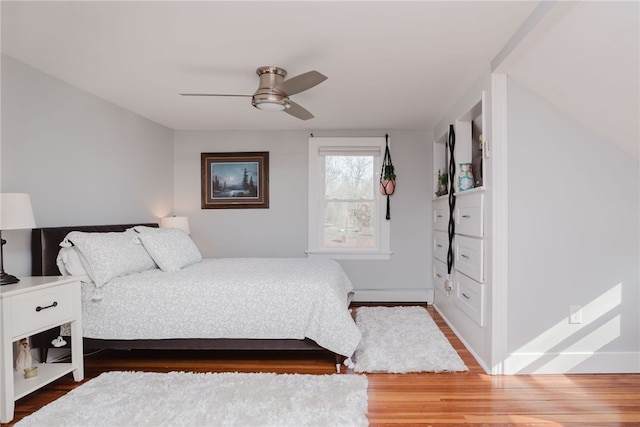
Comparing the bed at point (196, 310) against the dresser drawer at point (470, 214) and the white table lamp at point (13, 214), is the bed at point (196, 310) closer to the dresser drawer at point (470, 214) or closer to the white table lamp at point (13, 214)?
the white table lamp at point (13, 214)

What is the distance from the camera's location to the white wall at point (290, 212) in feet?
15.7

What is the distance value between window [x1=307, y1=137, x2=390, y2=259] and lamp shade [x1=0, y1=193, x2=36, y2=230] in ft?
10.1

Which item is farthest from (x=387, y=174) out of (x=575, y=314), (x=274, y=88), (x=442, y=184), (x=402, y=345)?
(x=575, y=314)

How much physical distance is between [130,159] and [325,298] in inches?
107

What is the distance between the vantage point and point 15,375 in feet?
7.65

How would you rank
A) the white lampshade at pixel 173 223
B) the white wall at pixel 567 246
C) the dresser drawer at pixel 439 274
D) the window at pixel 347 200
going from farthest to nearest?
the window at pixel 347 200
the white lampshade at pixel 173 223
the dresser drawer at pixel 439 274
the white wall at pixel 567 246

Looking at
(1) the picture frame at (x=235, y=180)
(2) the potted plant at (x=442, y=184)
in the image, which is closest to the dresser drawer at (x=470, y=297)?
(2) the potted plant at (x=442, y=184)

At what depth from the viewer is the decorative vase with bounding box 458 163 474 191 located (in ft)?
10.7

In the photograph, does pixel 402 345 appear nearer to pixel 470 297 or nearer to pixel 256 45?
pixel 470 297

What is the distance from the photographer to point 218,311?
2.67m

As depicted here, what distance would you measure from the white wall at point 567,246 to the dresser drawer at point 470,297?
0.83 ft

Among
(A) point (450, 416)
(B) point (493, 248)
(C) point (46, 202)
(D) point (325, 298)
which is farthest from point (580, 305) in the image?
(C) point (46, 202)

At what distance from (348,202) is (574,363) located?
2978 millimetres

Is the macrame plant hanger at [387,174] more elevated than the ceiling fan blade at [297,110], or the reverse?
the ceiling fan blade at [297,110]
